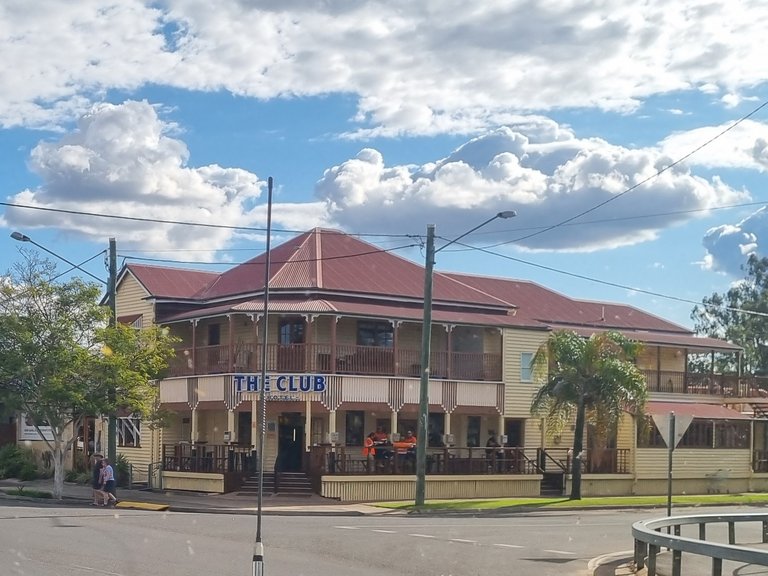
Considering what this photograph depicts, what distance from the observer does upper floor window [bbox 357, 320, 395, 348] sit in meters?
41.4

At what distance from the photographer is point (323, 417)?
133 feet

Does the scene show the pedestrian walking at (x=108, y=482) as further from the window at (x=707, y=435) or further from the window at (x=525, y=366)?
the window at (x=707, y=435)

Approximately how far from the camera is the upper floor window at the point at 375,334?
4144 centimetres

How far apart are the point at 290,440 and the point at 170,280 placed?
342 inches

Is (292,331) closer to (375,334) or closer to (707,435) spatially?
(375,334)

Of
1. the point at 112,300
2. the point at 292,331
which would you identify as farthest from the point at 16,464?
the point at 112,300

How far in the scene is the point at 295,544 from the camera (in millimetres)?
20719

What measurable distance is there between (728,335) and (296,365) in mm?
51873

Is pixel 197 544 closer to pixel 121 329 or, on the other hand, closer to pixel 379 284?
pixel 121 329

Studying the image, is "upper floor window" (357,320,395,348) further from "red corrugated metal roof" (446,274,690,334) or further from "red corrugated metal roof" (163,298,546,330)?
"red corrugated metal roof" (446,274,690,334)

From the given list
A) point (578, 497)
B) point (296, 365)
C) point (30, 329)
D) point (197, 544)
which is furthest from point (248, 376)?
point (197, 544)

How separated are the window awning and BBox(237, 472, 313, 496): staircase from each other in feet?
47.6

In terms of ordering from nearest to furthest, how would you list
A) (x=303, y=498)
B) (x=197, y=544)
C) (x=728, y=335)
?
(x=197, y=544)
(x=303, y=498)
(x=728, y=335)

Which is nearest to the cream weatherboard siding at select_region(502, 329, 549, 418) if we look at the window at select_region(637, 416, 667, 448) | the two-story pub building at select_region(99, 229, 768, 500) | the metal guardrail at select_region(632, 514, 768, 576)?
the two-story pub building at select_region(99, 229, 768, 500)
